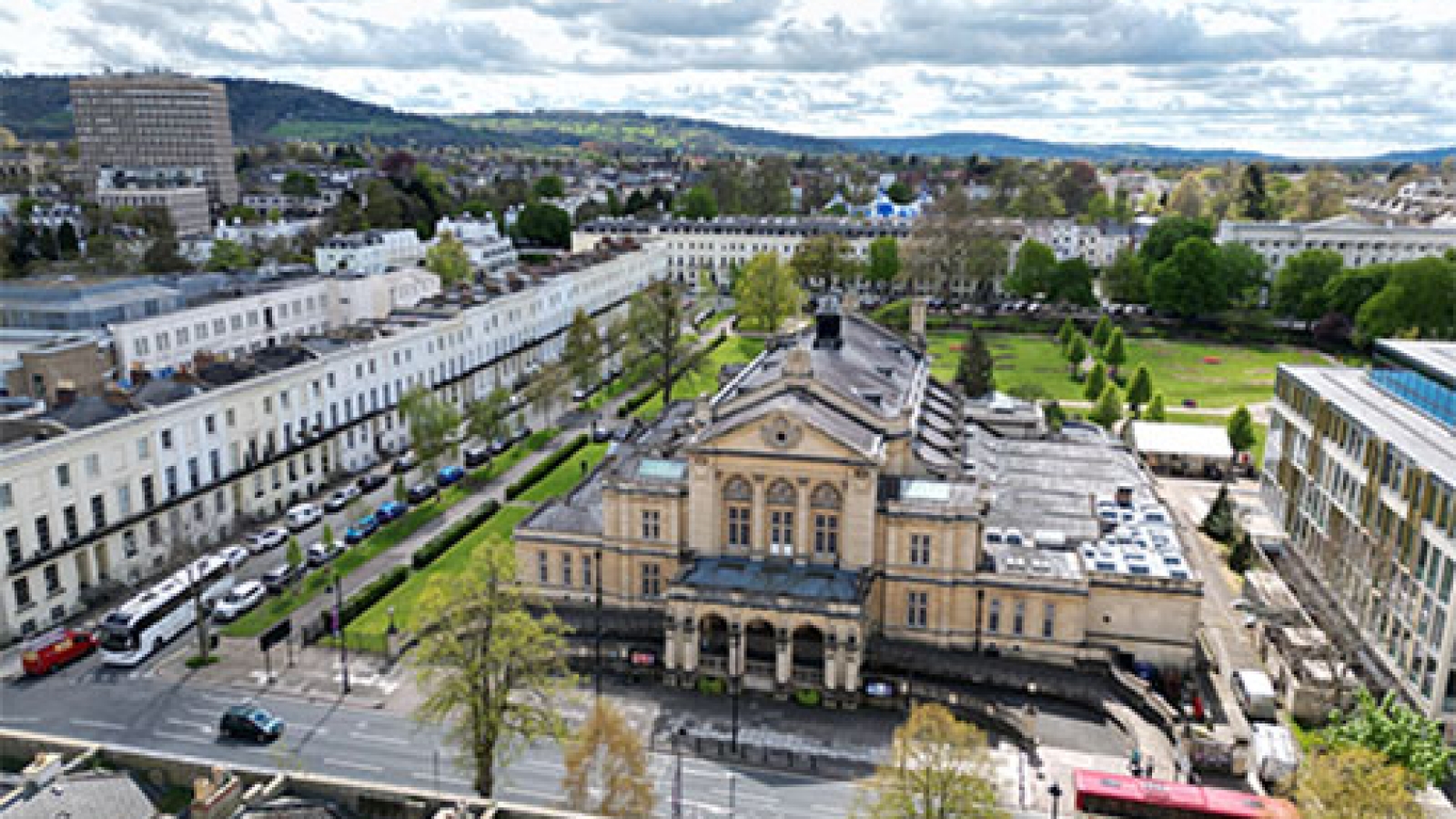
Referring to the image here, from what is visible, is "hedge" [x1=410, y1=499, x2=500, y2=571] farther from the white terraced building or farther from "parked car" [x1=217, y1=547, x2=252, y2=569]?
the white terraced building

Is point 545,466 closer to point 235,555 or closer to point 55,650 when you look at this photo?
point 235,555

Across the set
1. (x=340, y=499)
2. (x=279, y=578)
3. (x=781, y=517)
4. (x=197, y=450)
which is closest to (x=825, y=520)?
(x=781, y=517)

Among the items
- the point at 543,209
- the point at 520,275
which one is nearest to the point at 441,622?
the point at 520,275

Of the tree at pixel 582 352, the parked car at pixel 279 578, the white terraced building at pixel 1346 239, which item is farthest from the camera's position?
the white terraced building at pixel 1346 239

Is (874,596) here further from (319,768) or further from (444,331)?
(444,331)

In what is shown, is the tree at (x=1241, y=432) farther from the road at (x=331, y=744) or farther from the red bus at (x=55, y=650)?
the red bus at (x=55, y=650)

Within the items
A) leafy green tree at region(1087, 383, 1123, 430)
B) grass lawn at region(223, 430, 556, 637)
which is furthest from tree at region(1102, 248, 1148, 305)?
grass lawn at region(223, 430, 556, 637)

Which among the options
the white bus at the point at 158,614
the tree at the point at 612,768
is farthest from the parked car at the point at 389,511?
the tree at the point at 612,768
